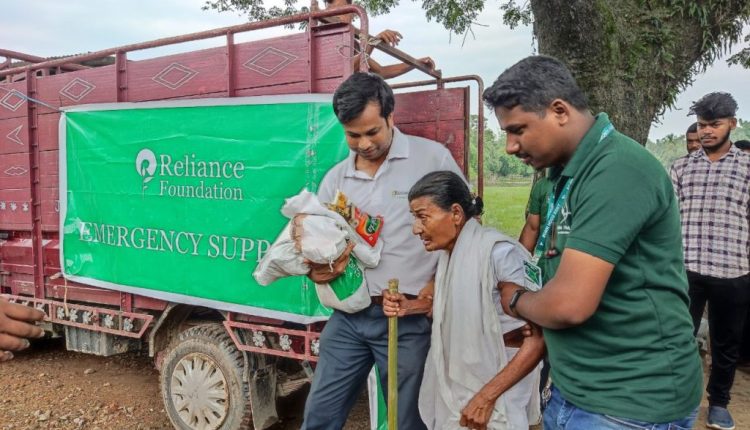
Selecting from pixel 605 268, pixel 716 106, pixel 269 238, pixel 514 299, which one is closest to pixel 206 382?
pixel 269 238

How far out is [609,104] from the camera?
177 inches

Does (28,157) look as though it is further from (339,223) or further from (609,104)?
(609,104)

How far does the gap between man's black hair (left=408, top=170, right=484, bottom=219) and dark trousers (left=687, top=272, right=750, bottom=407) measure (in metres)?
2.35

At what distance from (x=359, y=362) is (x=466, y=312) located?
742 mm

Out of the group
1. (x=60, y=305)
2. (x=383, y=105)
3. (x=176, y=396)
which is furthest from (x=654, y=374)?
(x=60, y=305)

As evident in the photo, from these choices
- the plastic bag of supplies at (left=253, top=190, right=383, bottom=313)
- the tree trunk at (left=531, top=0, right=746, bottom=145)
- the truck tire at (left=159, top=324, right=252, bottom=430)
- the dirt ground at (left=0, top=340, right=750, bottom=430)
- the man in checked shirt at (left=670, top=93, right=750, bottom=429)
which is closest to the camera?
the plastic bag of supplies at (left=253, top=190, right=383, bottom=313)

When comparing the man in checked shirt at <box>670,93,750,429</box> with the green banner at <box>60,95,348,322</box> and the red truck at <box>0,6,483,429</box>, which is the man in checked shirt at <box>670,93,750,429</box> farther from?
the green banner at <box>60,95,348,322</box>

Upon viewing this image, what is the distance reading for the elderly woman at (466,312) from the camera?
77.3 inches

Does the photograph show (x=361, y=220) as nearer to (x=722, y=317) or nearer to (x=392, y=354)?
(x=392, y=354)

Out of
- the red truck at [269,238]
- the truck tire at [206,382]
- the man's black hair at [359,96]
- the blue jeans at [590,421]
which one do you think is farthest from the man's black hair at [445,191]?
the truck tire at [206,382]

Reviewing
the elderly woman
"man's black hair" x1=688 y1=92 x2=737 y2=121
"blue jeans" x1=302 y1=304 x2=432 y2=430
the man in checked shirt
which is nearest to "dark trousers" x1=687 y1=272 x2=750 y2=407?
the man in checked shirt

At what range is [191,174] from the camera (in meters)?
3.42

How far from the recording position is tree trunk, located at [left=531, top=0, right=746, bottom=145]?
4.45 metres

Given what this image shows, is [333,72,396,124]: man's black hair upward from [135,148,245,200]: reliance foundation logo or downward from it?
upward
